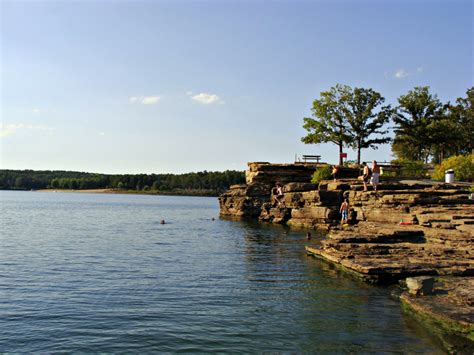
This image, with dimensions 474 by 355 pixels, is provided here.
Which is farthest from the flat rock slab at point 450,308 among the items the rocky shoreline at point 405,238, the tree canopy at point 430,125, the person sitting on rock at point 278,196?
the tree canopy at point 430,125

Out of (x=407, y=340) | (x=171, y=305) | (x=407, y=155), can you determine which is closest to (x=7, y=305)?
(x=171, y=305)

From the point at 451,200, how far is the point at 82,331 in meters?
25.2

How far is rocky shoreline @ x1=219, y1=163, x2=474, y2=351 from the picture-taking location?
14.3 metres

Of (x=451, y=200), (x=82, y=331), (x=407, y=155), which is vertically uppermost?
(x=407, y=155)

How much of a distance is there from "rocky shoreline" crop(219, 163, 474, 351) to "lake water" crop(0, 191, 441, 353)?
35.2 inches

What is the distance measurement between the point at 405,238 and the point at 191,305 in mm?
14845

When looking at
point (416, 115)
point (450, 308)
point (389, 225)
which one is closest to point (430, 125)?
point (416, 115)

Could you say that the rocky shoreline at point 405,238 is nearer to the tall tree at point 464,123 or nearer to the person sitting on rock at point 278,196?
the person sitting on rock at point 278,196

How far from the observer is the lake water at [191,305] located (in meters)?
11.9

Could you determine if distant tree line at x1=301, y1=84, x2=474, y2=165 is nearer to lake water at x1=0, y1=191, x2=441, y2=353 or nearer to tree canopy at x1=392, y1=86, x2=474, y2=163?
tree canopy at x1=392, y1=86, x2=474, y2=163

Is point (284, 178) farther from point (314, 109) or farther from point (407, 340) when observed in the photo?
point (407, 340)

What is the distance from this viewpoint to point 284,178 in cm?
5978

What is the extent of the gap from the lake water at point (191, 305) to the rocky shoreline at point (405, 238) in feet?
2.94

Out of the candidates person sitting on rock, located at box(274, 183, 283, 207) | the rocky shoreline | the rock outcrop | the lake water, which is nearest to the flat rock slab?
the rocky shoreline
